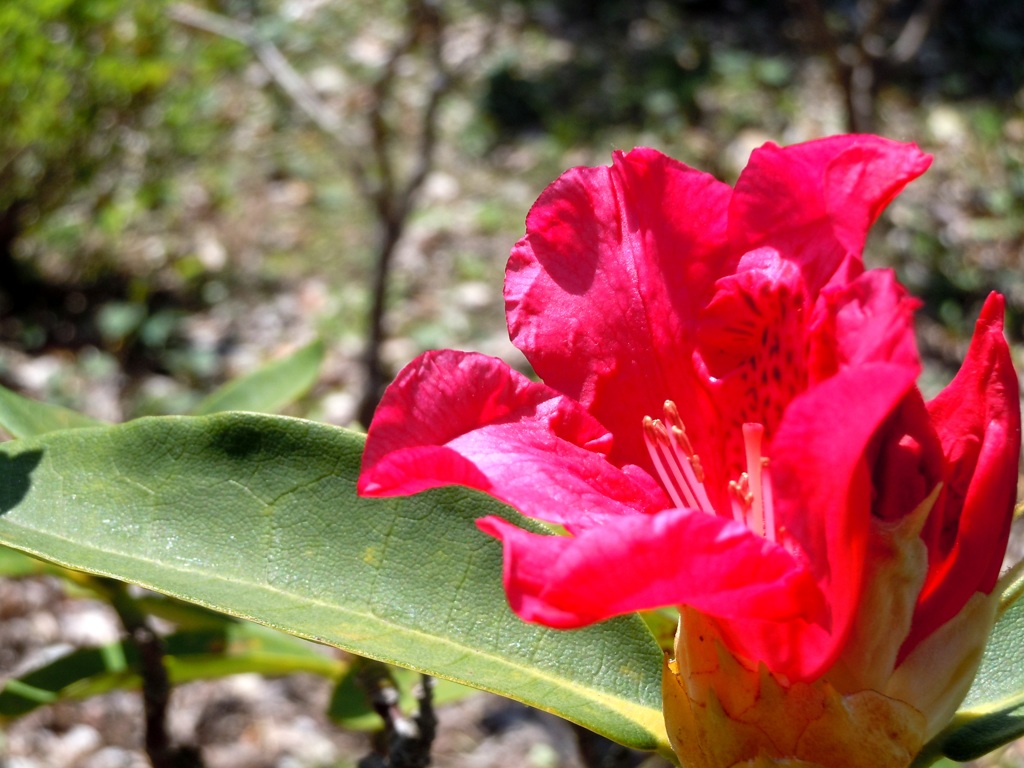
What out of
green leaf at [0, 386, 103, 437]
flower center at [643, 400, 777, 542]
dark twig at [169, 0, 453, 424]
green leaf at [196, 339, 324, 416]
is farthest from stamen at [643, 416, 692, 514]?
dark twig at [169, 0, 453, 424]

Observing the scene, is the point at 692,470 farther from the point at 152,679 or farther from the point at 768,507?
the point at 152,679

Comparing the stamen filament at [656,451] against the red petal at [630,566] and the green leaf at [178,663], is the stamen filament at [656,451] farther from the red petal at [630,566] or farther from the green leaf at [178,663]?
the green leaf at [178,663]

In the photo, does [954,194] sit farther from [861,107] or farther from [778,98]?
[861,107]

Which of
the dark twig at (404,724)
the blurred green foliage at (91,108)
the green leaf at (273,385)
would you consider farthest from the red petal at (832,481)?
the blurred green foliage at (91,108)

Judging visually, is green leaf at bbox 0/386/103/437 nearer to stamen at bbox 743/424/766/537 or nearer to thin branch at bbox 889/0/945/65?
stamen at bbox 743/424/766/537

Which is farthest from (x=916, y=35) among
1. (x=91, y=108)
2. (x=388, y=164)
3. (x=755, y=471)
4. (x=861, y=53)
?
(x=755, y=471)

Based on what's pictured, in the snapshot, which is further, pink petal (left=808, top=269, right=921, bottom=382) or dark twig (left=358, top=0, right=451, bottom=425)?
dark twig (left=358, top=0, right=451, bottom=425)

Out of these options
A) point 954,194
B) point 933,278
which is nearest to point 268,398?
point 933,278
